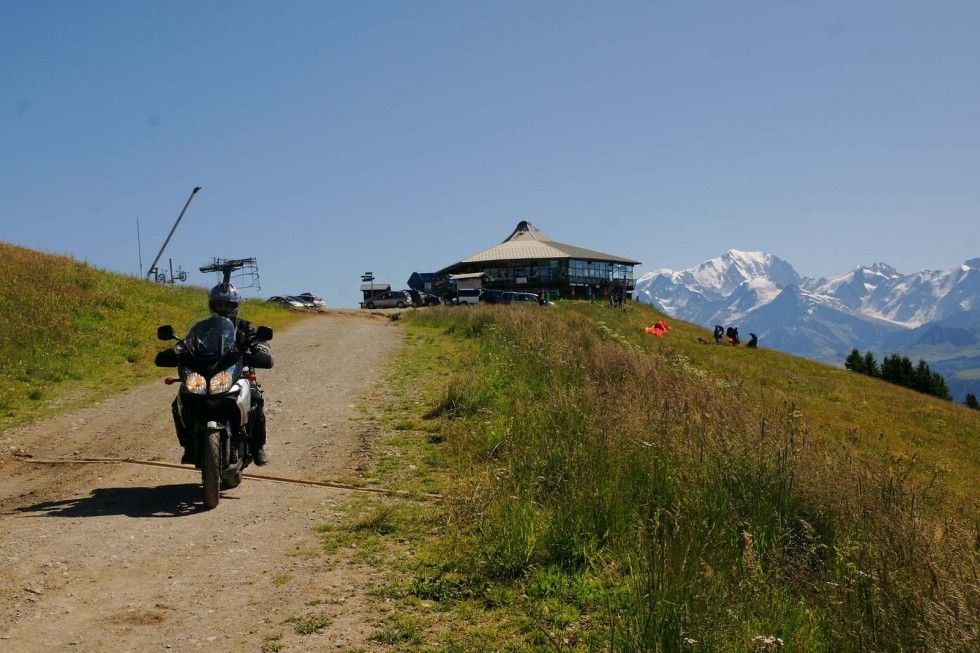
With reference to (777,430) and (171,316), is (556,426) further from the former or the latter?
(171,316)

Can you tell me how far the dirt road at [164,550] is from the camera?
457cm

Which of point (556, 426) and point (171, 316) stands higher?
point (171, 316)

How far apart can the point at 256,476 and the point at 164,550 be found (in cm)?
266

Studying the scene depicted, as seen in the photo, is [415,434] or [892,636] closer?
[892,636]

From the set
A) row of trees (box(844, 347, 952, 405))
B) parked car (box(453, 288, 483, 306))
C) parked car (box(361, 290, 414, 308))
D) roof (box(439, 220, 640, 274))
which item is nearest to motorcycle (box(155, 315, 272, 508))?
parked car (box(453, 288, 483, 306))

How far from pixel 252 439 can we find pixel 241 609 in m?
3.93

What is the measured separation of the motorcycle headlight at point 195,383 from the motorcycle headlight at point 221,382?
8cm

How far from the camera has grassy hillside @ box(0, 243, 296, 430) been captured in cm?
1430

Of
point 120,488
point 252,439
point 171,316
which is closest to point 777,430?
point 252,439

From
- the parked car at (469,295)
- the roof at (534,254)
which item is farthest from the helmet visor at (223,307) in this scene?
the roof at (534,254)

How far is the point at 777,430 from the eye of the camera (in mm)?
7172

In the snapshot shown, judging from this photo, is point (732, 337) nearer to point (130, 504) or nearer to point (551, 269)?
point (551, 269)

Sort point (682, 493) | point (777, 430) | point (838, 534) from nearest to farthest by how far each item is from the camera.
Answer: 1. point (838, 534)
2. point (682, 493)
3. point (777, 430)

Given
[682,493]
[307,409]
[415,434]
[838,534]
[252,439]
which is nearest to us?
[838,534]
